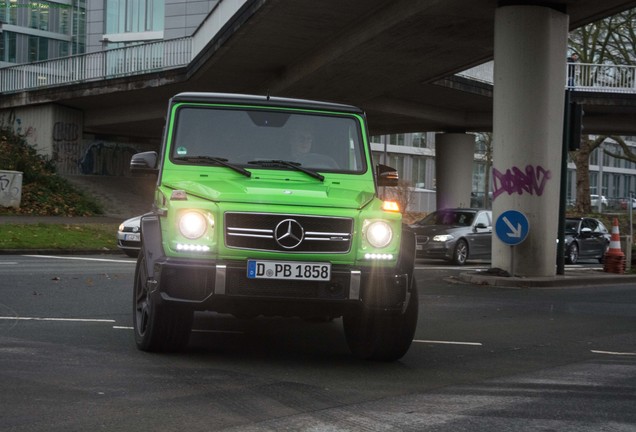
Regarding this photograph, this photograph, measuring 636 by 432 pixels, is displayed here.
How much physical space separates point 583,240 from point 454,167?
475 inches

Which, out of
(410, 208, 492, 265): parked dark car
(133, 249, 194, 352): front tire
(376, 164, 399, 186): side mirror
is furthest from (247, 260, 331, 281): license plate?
(410, 208, 492, 265): parked dark car

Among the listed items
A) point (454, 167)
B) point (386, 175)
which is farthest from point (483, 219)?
point (386, 175)

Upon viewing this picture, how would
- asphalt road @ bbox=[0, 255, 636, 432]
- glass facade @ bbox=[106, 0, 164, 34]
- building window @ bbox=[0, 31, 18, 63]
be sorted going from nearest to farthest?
1. asphalt road @ bbox=[0, 255, 636, 432]
2. glass facade @ bbox=[106, 0, 164, 34]
3. building window @ bbox=[0, 31, 18, 63]

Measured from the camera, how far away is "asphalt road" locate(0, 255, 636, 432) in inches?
230

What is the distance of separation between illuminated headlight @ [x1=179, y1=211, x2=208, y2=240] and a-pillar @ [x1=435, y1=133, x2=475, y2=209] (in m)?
35.9

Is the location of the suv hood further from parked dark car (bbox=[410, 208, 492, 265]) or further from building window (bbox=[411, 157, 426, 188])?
building window (bbox=[411, 157, 426, 188])

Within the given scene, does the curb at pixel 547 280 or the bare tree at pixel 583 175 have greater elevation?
the bare tree at pixel 583 175

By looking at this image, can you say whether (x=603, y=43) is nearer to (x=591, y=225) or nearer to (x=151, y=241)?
(x=591, y=225)

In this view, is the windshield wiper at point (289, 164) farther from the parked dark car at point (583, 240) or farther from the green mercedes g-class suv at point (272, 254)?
the parked dark car at point (583, 240)

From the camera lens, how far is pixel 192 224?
25.2ft

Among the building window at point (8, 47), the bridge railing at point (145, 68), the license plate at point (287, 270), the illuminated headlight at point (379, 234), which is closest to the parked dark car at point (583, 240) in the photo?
the bridge railing at point (145, 68)

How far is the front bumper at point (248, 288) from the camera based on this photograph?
749 centimetres

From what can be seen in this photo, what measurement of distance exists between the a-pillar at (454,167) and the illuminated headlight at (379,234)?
3546cm

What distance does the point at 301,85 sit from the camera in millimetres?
32188
